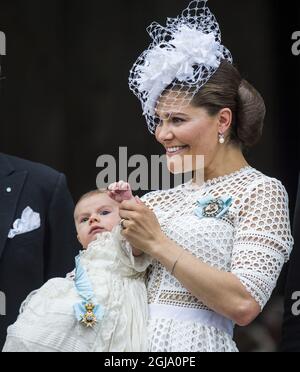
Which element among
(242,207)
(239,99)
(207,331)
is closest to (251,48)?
(239,99)

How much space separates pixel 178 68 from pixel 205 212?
0.41 meters

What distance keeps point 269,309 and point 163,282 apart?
2.75 feet

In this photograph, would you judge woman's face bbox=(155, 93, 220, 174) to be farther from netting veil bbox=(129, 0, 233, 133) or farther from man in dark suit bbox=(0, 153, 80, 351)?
man in dark suit bbox=(0, 153, 80, 351)

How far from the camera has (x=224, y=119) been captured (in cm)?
265

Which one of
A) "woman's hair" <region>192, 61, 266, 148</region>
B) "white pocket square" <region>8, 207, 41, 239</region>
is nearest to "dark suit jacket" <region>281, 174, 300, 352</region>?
"woman's hair" <region>192, 61, 266, 148</region>

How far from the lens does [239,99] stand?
8.75 ft

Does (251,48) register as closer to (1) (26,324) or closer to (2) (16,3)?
(2) (16,3)

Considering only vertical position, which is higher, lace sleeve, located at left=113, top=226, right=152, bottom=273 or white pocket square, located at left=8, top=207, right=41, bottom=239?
lace sleeve, located at left=113, top=226, right=152, bottom=273

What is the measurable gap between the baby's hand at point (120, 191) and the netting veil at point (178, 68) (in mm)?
276

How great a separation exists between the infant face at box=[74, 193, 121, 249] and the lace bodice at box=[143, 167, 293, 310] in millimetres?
160

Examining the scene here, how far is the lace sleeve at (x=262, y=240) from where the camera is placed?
2.43 m

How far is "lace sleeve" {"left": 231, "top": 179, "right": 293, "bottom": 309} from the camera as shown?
243cm

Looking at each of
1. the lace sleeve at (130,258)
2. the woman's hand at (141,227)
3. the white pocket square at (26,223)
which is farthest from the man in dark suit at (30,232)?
the woman's hand at (141,227)
